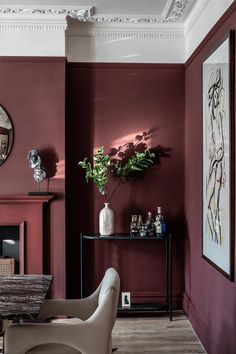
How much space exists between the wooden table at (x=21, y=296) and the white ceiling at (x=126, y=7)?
7.53 feet

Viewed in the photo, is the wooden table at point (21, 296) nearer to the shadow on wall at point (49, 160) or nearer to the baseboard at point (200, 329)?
the baseboard at point (200, 329)

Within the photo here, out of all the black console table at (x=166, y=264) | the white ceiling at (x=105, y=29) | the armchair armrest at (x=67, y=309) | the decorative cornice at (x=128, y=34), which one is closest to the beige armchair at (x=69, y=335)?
the armchair armrest at (x=67, y=309)

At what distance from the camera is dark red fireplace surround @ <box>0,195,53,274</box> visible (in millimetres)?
3998

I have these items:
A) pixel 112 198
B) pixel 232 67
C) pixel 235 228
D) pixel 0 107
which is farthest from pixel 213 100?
pixel 0 107

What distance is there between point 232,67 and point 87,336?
173cm

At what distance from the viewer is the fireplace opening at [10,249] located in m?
4.06

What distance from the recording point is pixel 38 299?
91.0 inches

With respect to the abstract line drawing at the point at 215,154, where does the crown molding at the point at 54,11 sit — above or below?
above

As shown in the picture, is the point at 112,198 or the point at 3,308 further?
the point at 112,198

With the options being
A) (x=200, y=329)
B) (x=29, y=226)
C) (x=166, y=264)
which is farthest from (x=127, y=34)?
(x=200, y=329)

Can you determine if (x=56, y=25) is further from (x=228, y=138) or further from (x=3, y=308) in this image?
(x=3, y=308)

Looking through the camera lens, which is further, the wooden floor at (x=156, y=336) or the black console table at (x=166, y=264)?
the black console table at (x=166, y=264)

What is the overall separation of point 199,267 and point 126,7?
2.27 meters

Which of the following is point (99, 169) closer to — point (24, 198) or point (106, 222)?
point (106, 222)
